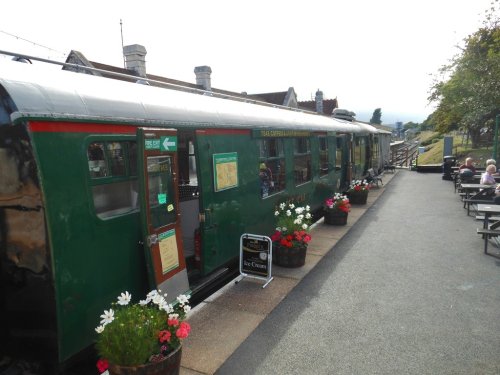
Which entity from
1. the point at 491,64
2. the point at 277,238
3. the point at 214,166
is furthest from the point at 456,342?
the point at 491,64

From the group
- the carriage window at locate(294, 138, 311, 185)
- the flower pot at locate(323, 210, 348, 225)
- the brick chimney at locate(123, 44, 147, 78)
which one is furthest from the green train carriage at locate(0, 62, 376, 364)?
the brick chimney at locate(123, 44, 147, 78)

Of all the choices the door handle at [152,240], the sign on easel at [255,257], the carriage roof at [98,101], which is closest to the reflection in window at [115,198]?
the door handle at [152,240]

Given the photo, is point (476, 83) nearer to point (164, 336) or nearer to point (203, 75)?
point (203, 75)

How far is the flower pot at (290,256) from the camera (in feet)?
21.6

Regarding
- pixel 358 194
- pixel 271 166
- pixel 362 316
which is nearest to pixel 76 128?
pixel 362 316

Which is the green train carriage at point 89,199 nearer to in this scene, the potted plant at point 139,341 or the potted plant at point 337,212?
the potted plant at point 139,341

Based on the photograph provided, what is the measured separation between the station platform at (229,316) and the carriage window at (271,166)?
160 centimetres

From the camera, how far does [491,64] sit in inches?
964

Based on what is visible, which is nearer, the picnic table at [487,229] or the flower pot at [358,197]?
the picnic table at [487,229]

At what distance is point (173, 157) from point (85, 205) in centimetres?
128

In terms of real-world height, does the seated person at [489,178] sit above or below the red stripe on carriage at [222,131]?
below

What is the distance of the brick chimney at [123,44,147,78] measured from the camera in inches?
495

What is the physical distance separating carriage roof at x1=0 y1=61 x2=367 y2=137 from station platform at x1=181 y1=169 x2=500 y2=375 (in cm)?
270

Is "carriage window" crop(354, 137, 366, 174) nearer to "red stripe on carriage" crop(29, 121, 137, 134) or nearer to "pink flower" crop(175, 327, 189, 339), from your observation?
"red stripe on carriage" crop(29, 121, 137, 134)
